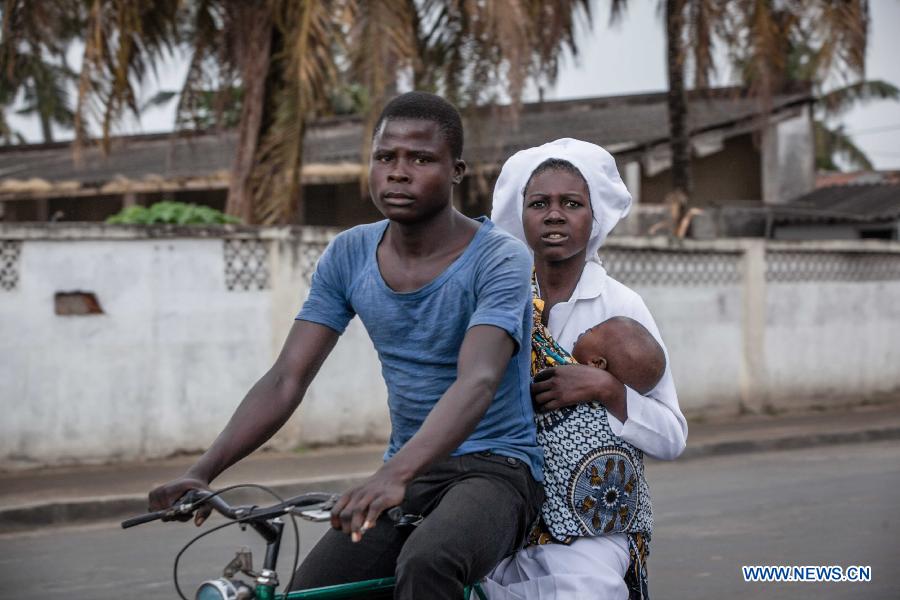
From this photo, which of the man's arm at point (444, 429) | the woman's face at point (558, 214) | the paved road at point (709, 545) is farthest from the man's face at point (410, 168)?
the paved road at point (709, 545)

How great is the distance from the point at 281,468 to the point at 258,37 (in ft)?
15.0

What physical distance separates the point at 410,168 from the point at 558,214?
577 mm

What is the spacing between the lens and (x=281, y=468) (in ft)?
34.9

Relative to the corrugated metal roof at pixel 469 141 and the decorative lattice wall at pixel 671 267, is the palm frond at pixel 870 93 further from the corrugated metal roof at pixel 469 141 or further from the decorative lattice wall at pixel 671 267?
the decorative lattice wall at pixel 671 267

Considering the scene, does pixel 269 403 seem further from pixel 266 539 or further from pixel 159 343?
pixel 159 343

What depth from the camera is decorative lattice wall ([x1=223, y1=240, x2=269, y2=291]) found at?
36.8ft

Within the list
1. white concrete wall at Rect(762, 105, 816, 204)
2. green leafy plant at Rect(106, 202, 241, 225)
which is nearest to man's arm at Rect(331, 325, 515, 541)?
green leafy plant at Rect(106, 202, 241, 225)

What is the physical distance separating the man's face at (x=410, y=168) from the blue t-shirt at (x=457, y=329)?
0.15m

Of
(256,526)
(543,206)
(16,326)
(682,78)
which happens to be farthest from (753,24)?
(256,526)

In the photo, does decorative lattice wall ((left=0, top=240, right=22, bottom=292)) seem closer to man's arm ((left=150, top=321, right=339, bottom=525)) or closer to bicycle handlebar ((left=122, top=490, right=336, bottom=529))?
man's arm ((left=150, top=321, right=339, bottom=525))

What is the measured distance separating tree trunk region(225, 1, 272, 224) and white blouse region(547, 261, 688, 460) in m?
10.1

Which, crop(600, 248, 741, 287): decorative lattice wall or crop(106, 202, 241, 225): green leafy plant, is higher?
crop(106, 202, 241, 225): green leafy plant

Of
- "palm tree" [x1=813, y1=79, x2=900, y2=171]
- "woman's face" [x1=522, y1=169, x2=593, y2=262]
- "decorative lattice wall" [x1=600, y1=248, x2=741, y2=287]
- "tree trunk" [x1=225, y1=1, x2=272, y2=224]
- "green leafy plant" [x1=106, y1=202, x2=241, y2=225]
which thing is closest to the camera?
"woman's face" [x1=522, y1=169, x2=593, y2=262]

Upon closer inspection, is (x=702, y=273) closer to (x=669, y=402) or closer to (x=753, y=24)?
(x=753, y=24)
